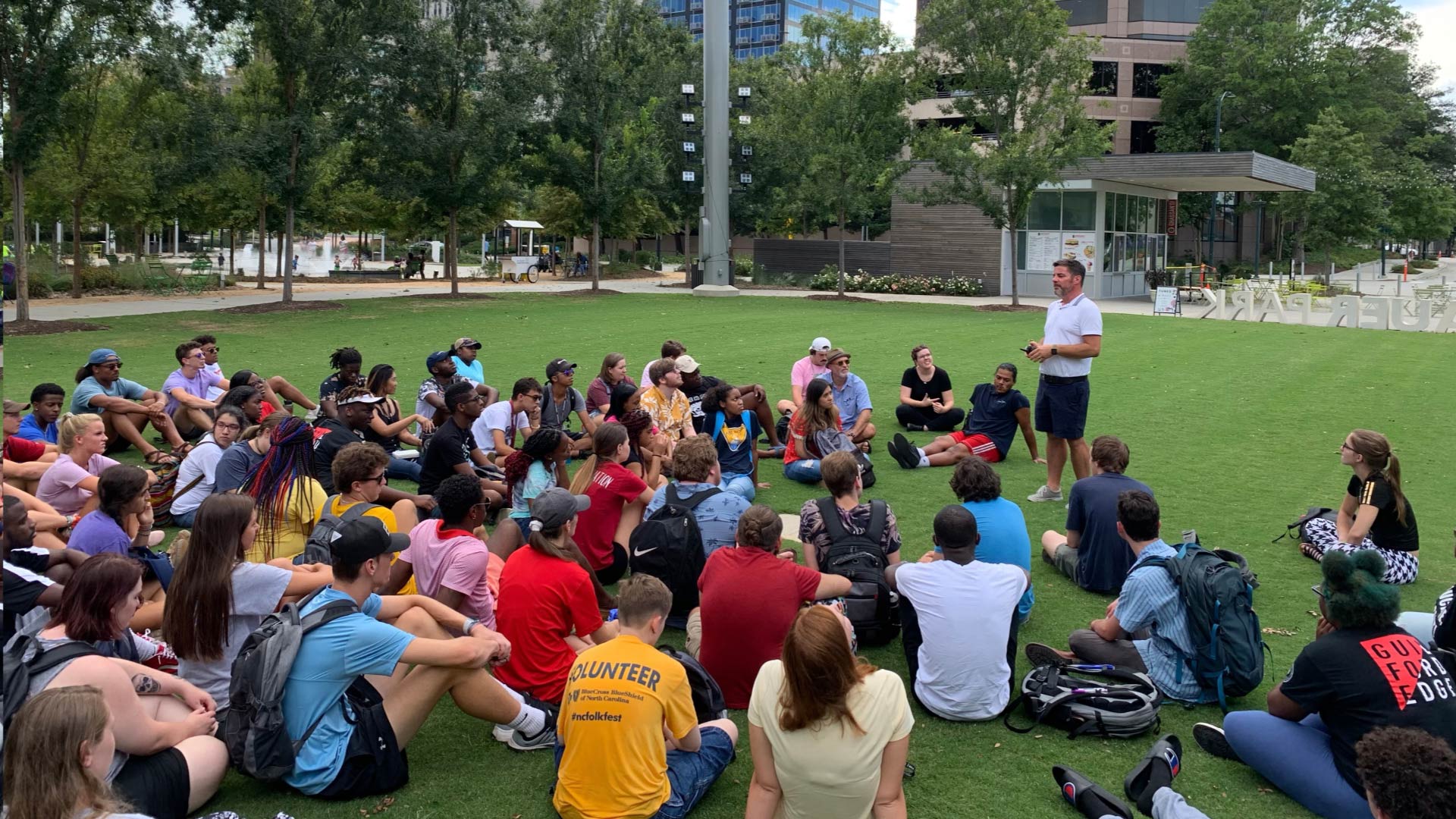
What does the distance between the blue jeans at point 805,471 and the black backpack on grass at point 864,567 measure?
3837 millimetres

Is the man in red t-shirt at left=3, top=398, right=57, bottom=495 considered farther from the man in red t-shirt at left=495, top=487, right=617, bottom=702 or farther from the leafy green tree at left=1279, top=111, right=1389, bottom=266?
the leafy green tree at left=1279, top=111, right=1389, bottom=266

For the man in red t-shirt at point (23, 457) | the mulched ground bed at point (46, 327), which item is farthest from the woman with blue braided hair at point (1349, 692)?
the mulched ground bed at point (46, 327)

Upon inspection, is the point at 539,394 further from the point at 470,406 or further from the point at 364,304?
the point at 364,304

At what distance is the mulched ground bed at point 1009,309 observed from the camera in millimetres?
31000

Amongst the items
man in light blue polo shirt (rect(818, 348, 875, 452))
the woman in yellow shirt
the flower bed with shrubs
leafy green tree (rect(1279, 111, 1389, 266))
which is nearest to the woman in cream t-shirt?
the woman in yellow shirt

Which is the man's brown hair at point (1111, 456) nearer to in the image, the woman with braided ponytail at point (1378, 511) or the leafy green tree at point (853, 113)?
the woman with braided ponytail at point (1378, 511)

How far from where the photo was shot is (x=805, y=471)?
32.0ft

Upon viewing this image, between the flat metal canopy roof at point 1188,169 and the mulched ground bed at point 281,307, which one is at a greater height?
the flat metal canopy roof at point 1188,169

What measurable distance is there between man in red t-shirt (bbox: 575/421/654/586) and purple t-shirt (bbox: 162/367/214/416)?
579cm

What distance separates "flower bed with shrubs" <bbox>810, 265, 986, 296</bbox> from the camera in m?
38.5

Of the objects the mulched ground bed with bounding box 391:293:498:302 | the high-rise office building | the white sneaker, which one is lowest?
the white sneaker

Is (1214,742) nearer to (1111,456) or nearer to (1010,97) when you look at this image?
(1111,456)

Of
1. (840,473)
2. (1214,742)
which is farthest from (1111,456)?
(1214,742)

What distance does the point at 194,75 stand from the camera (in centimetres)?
2542
